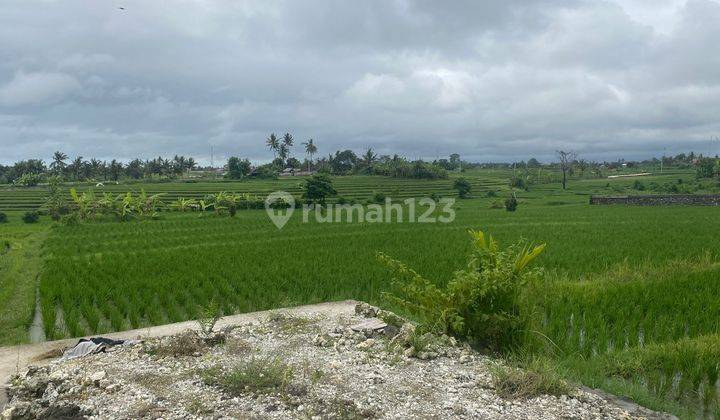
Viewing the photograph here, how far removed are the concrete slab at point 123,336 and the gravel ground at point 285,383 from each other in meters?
0.34

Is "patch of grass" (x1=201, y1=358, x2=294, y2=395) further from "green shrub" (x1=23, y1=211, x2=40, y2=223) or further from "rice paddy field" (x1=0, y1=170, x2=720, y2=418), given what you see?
"green shrub" (x1=23, y1=211, x2=40, y2=223)

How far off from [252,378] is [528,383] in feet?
6.16

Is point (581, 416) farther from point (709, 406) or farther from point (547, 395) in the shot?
point (709, 406)


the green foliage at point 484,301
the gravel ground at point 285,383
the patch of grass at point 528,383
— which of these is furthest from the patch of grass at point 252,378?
the green foliage at point 484,301

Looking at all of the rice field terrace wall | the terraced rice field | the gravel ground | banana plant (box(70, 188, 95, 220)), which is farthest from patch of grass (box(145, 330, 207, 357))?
the rice field terrace wall

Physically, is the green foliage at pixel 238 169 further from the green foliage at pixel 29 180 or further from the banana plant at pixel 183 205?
the banana plant at pixel 183 205

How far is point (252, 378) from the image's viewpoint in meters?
3.51

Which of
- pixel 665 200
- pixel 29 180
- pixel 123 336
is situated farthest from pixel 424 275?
pixel 29 180

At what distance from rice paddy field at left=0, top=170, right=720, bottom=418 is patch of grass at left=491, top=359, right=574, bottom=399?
571 millimetres

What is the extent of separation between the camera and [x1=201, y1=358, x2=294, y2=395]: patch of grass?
3.45 m

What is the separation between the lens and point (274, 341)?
15.2ft

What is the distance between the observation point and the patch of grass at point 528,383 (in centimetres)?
343

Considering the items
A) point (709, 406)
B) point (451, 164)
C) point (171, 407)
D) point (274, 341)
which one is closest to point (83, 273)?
point (274, 341)

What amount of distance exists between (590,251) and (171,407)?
10.8 m
